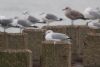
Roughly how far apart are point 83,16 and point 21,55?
22.6 ft

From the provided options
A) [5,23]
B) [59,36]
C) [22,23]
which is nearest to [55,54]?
[59,36]

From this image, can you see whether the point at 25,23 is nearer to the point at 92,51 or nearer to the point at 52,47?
the point at 92,51

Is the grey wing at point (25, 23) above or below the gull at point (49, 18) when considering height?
below

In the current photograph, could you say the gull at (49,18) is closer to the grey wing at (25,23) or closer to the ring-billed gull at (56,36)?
the grey wing at (25,23)

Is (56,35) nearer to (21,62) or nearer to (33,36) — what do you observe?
(33,36)

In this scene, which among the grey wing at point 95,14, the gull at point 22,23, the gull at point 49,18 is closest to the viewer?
the gull at point 22,23

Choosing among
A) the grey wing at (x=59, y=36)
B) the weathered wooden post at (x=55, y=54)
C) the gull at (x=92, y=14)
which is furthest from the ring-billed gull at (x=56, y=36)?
the gull at (x=92, y=14)

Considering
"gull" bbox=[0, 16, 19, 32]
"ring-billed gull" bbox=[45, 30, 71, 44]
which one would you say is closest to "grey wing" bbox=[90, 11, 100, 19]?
"gull" bbox=[0, 16, 19, 32]

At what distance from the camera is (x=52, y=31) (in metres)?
9.76

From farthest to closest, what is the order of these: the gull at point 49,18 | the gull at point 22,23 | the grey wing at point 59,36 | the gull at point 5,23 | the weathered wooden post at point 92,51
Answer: the gull at point 49,18 → the gull at point 5,23 → the gull at point 22,23 → the grey wing at point 59,36 → the weathered wooden post at point 92,51

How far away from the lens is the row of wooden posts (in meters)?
7.60

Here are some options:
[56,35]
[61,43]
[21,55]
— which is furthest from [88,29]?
[21,55]

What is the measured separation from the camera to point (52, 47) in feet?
25.0

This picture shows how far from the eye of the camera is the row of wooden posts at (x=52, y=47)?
7598mm
